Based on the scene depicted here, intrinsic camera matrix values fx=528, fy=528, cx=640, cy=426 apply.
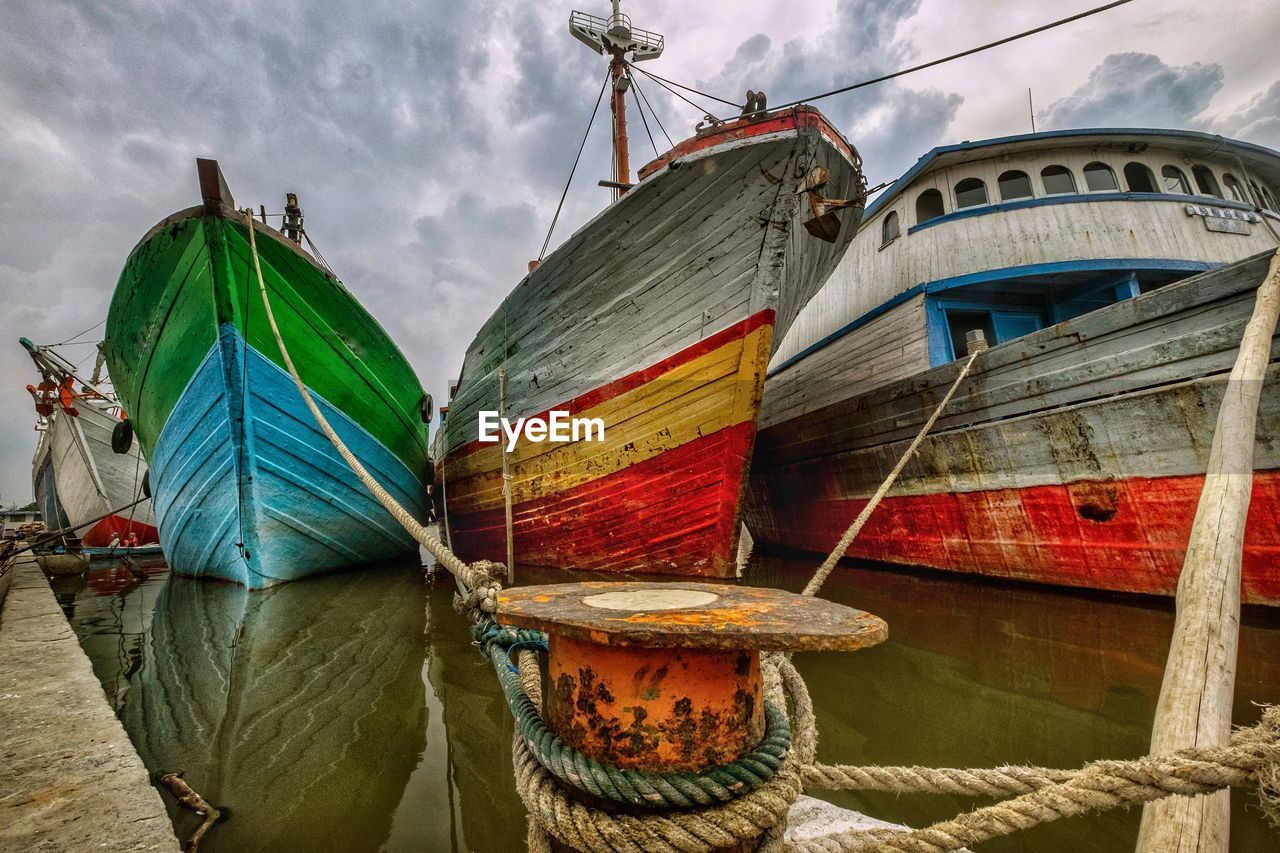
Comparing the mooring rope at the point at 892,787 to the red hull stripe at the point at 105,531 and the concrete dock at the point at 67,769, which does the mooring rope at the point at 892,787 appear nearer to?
the concrete dock at the point at 67,769

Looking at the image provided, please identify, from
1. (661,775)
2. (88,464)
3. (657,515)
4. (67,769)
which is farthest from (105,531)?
(661,775)

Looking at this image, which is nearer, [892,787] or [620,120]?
[892,787]

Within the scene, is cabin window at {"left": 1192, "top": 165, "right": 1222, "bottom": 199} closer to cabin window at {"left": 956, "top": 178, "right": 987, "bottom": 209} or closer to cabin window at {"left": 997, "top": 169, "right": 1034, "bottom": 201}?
cabin window at {"left": 997, "top": 169, "right": 1034, "bottom": 201}

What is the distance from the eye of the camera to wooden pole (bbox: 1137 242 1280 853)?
38.6 inches

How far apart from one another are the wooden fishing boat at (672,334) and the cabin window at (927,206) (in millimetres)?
2129

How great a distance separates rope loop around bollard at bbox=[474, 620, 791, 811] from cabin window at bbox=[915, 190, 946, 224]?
28.3 feet

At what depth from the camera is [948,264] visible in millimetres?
7113

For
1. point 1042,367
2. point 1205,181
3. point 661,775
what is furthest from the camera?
point 1205,181

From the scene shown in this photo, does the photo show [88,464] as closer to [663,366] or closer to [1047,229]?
[663,366]

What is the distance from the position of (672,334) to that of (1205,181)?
25.2 ft

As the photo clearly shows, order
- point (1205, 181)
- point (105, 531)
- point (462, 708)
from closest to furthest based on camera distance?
1. point (462, 708)
2. point (1205, 181)
3. point (105, 531)

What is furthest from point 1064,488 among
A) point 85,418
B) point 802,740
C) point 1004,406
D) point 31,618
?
point 85,418

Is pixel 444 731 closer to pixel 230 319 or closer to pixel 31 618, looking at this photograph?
pixel 31 618

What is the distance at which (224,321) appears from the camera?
559cm
